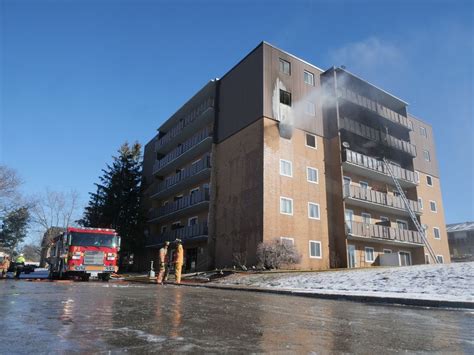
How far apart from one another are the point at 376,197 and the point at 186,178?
16401 millimetres

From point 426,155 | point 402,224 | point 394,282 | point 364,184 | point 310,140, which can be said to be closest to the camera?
point 394,282

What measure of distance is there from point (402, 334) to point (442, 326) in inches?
52.7

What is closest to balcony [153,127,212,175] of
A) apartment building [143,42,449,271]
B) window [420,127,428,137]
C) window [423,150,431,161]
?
apartment building [143,42,449,271]

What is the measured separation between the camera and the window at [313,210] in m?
27.8

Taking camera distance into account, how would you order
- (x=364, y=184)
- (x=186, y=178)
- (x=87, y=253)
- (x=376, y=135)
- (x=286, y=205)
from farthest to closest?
1. (x=186, y=178)
2. (x=376, y=135)
3. (x=364, y=184)
4. (x=286, y=205)
5. (x=87, y=253)

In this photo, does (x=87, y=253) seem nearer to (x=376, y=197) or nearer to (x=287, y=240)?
(x=287, y=240)

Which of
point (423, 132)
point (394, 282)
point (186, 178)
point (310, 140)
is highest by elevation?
point (423, 132)

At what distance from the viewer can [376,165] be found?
32.7 m

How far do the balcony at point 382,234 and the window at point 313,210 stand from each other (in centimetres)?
239

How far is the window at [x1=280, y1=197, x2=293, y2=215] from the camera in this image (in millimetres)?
26281

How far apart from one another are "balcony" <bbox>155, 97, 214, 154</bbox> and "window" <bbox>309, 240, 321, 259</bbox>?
46.3ft

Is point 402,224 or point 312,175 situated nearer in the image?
point 312,175

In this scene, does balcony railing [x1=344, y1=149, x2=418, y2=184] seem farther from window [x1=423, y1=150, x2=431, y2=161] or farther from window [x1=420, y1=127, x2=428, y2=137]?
window [x1=420, y1=127, x2=428, y2=137]


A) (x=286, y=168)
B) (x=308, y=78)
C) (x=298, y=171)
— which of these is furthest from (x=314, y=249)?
(x=308, y=78)
